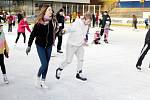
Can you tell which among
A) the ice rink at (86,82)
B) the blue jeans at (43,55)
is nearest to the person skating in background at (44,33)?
the blue jeans at (43,55)

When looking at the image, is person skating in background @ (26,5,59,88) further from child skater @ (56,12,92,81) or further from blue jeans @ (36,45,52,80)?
child skater @ (56,12,92,81)

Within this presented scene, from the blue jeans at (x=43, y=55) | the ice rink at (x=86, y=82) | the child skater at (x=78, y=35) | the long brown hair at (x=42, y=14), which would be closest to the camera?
the ice rink at (x=86, y=82)

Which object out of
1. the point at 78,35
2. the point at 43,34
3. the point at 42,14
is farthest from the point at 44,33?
the point at 78,35

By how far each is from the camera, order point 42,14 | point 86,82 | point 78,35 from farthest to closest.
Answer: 1. point 86,82
2. point 78,35
3. point 42,14

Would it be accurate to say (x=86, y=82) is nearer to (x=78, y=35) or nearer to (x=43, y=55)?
(x=78, y=35)

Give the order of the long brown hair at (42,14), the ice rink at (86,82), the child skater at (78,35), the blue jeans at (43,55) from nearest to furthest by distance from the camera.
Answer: the ice rink at (86,82) → the long brown hair at (42,14) → the blue jeans at (43,55) → the child skater at (78,35)

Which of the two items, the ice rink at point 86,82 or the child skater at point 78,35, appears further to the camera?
the child skater at point 78,35

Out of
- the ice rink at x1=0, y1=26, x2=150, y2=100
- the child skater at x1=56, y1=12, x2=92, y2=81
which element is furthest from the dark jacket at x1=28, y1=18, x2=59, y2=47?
the ice rink at x1=0, y1=26, x2=150, y2=100

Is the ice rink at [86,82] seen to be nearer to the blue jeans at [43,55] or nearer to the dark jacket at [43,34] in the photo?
the blue jeans at [43,55]

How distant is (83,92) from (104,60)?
415 centimetres

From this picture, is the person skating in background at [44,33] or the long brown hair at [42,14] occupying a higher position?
the long brown hair at [42,14]

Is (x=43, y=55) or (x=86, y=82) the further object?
(x=86, y=82)

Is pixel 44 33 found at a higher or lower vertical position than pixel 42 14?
lower

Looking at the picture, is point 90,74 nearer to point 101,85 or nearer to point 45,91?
point 101,85
